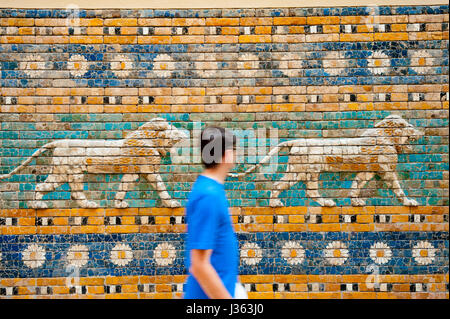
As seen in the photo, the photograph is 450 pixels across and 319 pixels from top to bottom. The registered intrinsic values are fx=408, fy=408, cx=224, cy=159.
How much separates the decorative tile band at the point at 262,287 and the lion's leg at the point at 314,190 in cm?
74

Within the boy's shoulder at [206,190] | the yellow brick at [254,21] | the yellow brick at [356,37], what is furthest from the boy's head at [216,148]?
the yellow brick at [356,37]

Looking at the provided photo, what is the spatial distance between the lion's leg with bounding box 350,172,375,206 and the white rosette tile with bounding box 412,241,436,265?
70 cm

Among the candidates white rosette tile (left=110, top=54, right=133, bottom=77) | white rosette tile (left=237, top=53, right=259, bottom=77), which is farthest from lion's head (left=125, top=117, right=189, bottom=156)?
white rosette tile (left=237, top=53, right=259, bottom=77)

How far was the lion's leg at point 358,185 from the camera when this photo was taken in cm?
409

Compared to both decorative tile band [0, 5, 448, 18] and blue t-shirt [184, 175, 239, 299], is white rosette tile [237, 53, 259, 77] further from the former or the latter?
blue t-shirt [184, 175, 239, 299]

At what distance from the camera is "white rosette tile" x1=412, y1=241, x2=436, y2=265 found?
4.08m

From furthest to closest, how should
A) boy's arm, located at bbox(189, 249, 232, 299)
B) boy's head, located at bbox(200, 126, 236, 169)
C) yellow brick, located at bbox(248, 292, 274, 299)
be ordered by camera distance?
yellow brick, located at bbox(248, 292, 274, 299) → boy's head, located at bbox(200, 126, 236, 169) → boy's arm, located at bbox(189, 249, 232, 299)

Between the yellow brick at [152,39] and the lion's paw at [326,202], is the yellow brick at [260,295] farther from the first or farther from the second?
the yellow brick at [152,39]

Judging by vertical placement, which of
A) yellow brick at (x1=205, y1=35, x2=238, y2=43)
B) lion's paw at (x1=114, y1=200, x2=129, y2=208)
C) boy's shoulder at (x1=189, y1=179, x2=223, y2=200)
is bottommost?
lion's paw at (x1=114, y1=200, x2=129, y2=208)

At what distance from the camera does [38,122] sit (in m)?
4.10

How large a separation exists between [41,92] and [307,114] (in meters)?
2.69

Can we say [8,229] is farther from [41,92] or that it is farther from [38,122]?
[41,92]

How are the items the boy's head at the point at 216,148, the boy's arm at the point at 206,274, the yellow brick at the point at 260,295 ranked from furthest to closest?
the yellow brick at the point at 260,295 < the boy's head at the point at 216,148 < the boy's arm at the point at 206,274

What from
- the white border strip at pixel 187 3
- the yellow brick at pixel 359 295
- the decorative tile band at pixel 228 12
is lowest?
the yellow brick at pixel 359 295
